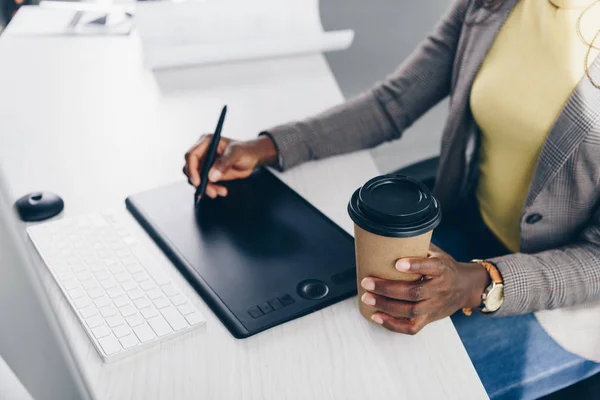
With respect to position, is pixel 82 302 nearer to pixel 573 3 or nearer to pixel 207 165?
pixel 207 165


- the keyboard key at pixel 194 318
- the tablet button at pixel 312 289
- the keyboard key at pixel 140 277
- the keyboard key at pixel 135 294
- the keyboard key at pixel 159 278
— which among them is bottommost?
the tablet button at pixel 312 289

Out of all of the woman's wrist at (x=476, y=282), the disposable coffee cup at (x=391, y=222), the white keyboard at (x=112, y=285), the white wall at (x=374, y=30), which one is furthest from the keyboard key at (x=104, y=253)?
the white wall at (x=374, y=30)

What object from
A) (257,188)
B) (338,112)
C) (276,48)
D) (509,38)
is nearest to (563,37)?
(509,38)

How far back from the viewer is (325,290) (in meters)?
0.70

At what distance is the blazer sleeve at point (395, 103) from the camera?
3.33ft

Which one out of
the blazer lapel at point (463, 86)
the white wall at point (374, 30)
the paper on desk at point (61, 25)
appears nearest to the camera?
the blazer lapel at point (463, 86)

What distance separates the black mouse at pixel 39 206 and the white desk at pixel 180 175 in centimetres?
2

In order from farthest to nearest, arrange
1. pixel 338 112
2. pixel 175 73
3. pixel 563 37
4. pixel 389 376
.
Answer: pixel 175 73
pixel 338 112
pixel 563 37
pixel 389 376

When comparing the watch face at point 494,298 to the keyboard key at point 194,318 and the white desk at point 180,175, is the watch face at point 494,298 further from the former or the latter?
the keyboard key at point 194,318

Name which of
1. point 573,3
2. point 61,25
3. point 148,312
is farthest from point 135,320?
point 61,25

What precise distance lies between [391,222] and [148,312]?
0.30 metres

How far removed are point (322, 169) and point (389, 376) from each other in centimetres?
43

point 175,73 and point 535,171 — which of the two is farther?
point 175,73

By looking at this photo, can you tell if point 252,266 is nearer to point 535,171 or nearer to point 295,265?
point 295,265
